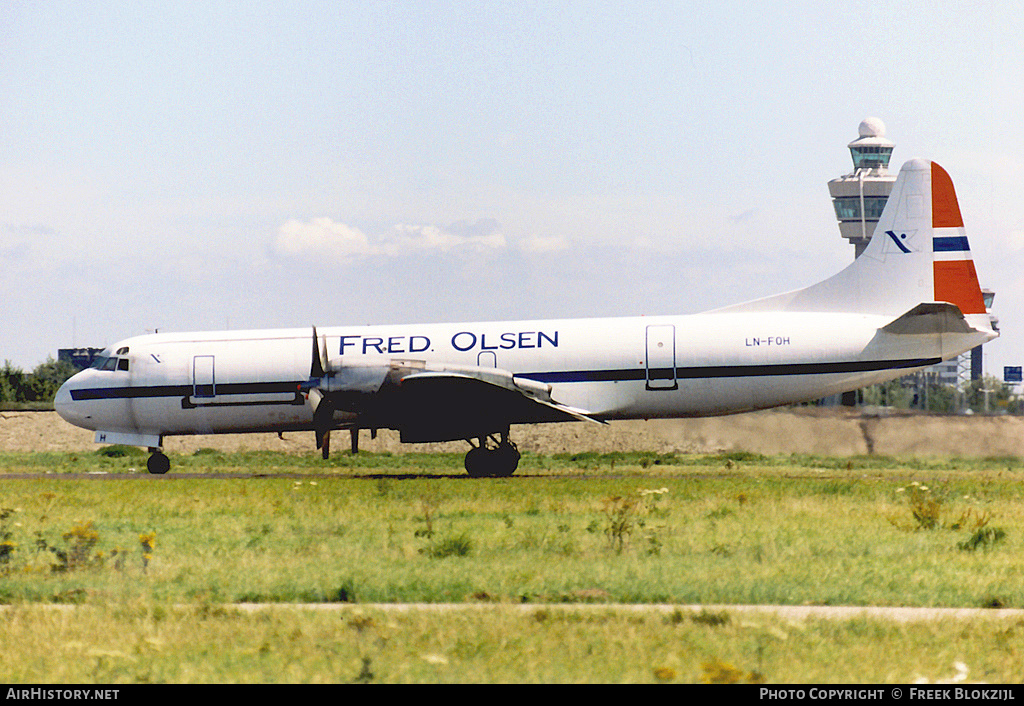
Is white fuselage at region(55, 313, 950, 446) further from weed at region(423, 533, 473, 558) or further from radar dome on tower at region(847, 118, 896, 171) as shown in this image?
radar dome on tower at region(847, 118, 896, 171)

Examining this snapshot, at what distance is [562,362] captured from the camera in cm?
2942

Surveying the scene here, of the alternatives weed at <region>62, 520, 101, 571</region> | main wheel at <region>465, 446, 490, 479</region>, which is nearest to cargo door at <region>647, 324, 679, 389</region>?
main wheel at <region>465, 446, 490, 479</region>

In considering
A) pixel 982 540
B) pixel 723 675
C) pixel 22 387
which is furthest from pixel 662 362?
pixel 22 387

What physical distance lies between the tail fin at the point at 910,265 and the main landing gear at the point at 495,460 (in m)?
7.74

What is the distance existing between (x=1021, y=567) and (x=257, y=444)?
124 ft

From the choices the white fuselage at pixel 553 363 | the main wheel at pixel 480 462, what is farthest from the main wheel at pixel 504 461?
the white fuselage at pixel 553 363

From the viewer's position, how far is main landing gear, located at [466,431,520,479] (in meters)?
30.0

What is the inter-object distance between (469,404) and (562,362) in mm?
2725

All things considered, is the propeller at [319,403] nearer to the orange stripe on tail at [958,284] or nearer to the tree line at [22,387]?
the orange stripe on tail at [958,284]

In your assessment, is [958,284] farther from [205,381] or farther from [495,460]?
[205,381]

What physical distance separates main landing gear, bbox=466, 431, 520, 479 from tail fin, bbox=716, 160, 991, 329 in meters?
7.74

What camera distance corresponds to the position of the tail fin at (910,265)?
29703 mm

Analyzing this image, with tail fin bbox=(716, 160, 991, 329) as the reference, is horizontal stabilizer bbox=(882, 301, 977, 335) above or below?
below

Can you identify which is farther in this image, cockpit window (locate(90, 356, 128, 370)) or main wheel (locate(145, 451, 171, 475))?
main wheel (locate(145, 451, 171, 475))
